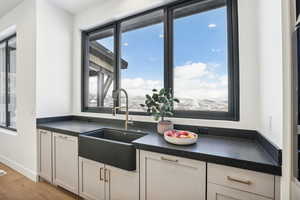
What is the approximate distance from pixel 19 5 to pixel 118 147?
3.02 metres

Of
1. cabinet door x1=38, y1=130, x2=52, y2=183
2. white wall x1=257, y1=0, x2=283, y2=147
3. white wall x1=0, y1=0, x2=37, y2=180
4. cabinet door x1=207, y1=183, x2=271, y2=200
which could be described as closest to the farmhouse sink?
cabinet door x1=207, y1=183, x2=271, y2=200

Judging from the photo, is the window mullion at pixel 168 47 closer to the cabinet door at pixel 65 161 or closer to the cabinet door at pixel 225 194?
the cabinet door at pixel 225 194

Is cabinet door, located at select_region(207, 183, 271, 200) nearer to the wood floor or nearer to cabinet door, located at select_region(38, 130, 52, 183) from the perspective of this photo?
the wood floor

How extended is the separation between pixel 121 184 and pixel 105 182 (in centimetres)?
22

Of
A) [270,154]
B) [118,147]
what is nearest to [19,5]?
[118,147]

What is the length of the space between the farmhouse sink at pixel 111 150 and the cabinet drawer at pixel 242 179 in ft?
2.17

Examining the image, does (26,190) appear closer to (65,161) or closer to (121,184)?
(65,161)

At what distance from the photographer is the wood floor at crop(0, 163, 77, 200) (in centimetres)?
194

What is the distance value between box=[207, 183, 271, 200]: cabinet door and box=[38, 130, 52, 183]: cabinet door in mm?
2060

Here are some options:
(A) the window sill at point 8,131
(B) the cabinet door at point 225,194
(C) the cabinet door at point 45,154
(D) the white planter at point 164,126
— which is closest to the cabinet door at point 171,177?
(B) the cabinet door at point 225,194

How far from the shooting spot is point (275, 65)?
100cm

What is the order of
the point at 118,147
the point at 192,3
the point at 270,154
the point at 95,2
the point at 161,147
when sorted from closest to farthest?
the point at 270,154 → the point at 161,147 → the point at 118,147 → the point at 192,3 → the point at 95,2

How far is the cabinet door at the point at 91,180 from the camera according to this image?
5.33 ft

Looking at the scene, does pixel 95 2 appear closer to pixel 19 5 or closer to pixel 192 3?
pixel 19 5
